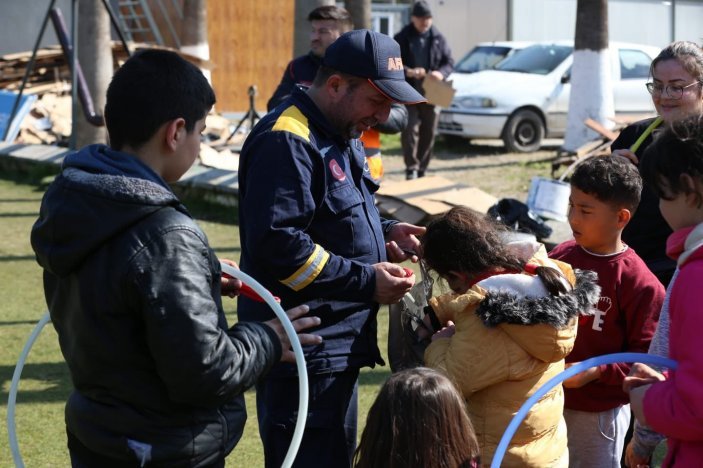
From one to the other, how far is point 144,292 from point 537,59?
51.0ft

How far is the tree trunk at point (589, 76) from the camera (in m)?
13.5

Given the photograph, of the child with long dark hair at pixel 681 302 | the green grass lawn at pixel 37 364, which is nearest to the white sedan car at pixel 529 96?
the green grass lawn at pixel 37 364

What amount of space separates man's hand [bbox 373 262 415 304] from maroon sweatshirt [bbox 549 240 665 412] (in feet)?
2.56

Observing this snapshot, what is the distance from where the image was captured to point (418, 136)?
1265 centimetres

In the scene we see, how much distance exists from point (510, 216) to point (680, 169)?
213 inches

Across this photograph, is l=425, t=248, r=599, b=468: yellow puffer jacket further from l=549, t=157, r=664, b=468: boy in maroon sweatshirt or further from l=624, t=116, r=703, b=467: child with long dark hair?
l=624, t=116, r=703, b=467: child with long dark hair

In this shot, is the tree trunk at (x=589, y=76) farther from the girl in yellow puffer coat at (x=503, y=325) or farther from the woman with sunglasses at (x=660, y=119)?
the girl in yellow puffer coat at (x=503, y=325)

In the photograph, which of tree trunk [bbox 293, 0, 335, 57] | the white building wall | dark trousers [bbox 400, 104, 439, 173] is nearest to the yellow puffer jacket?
tree trunk [bbox 293, 0, 335, 57]

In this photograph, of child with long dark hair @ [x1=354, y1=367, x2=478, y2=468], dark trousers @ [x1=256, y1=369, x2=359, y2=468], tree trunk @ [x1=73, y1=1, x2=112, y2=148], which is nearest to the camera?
child with long dark hair @ [x1=354, y1=367, x2=478, y2=468]

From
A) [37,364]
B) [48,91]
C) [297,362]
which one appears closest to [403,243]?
[297,362]

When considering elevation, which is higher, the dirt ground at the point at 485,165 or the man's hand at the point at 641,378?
the man's hand at the point at 641,378

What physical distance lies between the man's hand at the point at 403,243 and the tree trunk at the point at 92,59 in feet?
34.6

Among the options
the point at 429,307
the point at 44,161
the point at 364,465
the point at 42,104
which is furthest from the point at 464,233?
the point at 42,104

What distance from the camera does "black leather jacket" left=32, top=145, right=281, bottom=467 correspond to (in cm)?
239
